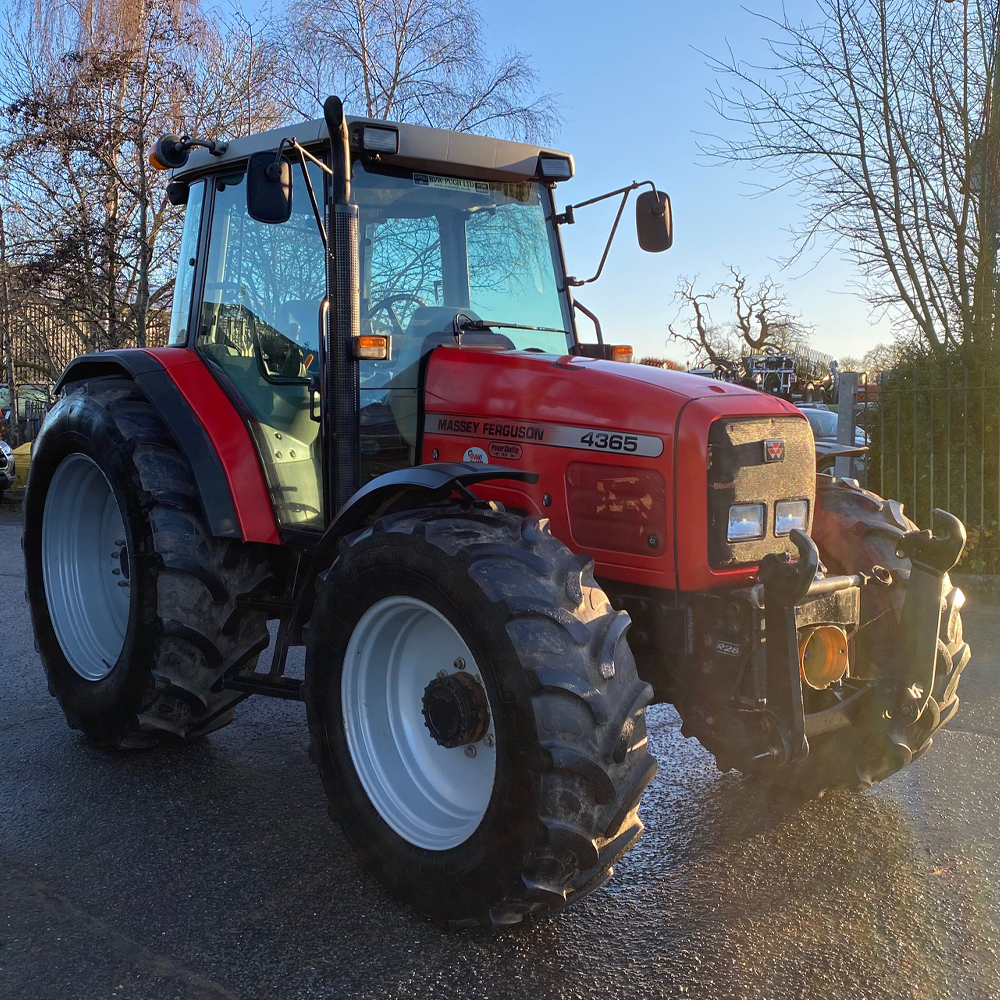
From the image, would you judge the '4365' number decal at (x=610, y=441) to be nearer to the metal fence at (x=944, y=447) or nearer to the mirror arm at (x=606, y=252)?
the mirror arm at (x=606, y=252)

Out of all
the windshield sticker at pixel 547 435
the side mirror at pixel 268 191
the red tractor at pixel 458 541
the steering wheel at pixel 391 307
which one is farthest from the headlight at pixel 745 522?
the side mirror at pixel 268 191

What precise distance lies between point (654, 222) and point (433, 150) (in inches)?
39.2

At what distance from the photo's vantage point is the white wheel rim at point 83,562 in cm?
465

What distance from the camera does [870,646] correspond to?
3.49 metres

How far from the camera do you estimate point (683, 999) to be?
2.56 meters

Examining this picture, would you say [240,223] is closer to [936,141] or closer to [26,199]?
[936,141]

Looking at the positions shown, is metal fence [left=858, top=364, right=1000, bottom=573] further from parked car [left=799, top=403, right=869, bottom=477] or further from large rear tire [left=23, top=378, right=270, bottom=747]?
large rear tire [left=23, top=378, right=270, bottom=747]

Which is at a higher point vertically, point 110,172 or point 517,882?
point 110,172

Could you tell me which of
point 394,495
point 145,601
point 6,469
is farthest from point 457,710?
point 6,469

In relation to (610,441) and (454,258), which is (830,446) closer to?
(610,441)

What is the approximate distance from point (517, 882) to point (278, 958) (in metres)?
0.70

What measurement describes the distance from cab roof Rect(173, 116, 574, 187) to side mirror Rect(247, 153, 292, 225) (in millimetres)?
459

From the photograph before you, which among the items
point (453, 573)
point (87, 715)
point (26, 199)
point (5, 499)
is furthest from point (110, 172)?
point (453, 573)

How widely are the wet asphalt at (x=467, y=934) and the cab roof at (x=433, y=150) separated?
2.43 metres
